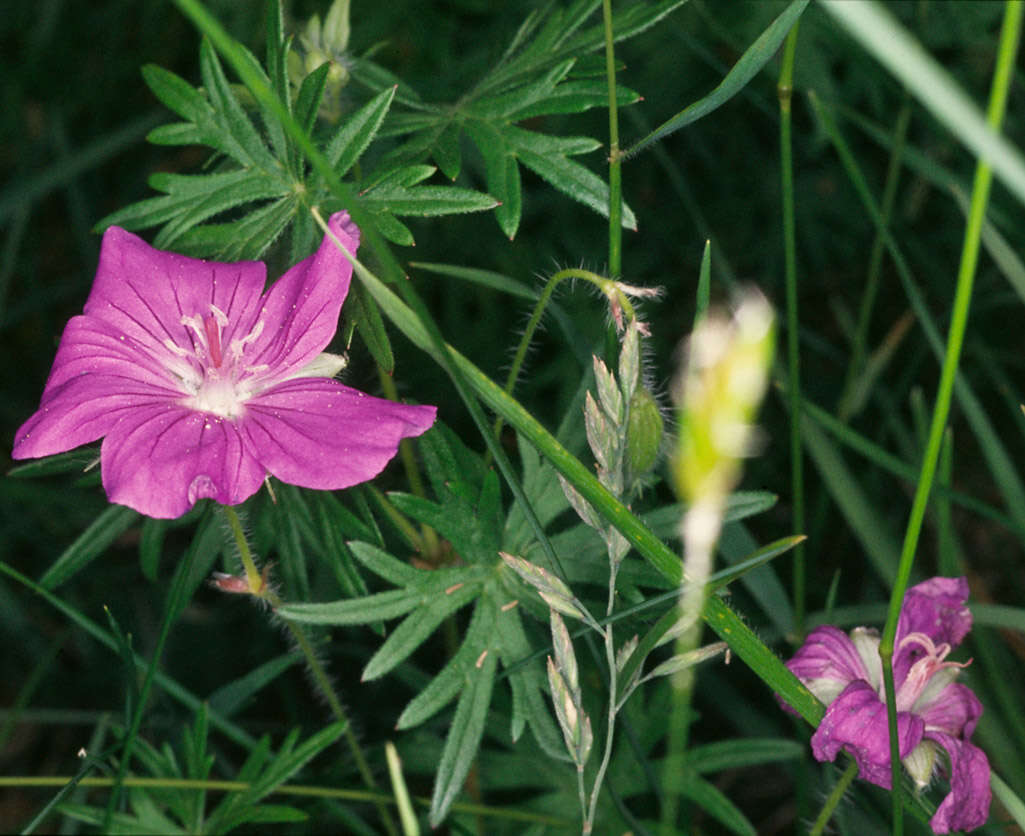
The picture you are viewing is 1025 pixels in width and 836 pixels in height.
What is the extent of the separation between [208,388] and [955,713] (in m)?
1.13

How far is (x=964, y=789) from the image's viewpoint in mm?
1387

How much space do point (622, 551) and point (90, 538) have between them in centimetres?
98

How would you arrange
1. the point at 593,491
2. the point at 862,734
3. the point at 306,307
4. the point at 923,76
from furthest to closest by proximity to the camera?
the point at 306,307
the point at 862,734
the point at 593,491
the point at 923,76

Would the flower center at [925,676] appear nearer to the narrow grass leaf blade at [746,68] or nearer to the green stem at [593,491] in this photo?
the green stem at [593,491]

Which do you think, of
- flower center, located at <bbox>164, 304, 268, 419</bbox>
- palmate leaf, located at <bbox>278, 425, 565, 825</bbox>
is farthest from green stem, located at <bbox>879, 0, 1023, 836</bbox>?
flower center, located at <bbox>164, 304, 268, 419</bbox>

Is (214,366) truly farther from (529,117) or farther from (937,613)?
(937,613)

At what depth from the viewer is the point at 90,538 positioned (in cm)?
183

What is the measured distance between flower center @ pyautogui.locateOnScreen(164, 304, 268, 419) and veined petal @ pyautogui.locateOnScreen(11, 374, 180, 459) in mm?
73

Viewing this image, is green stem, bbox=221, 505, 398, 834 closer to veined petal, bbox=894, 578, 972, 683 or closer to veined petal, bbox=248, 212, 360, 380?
veined petal, bbox=248, 212, 360, 380

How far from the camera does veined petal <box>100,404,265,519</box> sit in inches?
54.4

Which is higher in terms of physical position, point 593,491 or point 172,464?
point 172,464

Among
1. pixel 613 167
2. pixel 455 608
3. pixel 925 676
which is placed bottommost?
pixel 925 676

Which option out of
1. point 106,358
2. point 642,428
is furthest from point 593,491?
point 106,358

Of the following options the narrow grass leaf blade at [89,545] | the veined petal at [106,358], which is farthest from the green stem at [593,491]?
the narrow grass leaf blade at [89,545]
